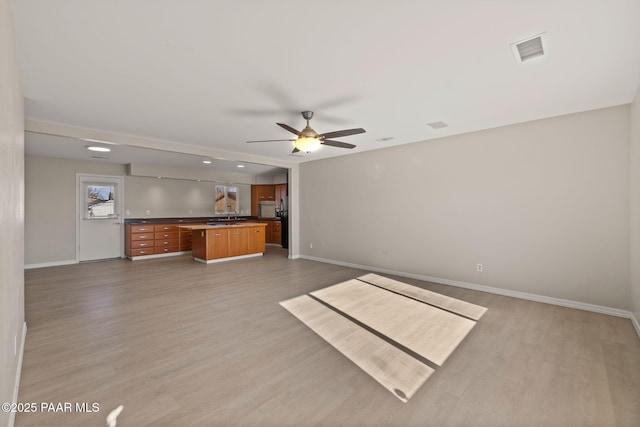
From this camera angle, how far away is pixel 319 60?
2273 millimetres

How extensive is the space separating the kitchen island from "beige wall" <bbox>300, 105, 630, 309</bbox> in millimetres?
2934

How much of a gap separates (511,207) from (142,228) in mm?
7977

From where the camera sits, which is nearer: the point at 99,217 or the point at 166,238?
the point at 99,217

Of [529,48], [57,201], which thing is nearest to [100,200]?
[57,201]

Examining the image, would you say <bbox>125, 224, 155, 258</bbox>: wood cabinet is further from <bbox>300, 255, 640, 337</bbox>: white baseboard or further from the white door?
<bbox>300, 255, 640, 337</bbox>: white baseboard

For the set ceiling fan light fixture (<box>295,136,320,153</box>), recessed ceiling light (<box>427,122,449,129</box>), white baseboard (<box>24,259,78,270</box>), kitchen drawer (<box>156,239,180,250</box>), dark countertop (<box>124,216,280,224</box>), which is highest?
recessed ceiling light (<box>427,122,449,129</box>)

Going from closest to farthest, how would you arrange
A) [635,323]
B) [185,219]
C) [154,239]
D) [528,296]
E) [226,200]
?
[635,323] → [528,296] → [154,239] → [185,219] → [226,200]

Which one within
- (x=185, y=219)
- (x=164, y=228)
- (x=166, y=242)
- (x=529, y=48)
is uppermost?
(x=529, y=48)

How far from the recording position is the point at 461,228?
447 cm

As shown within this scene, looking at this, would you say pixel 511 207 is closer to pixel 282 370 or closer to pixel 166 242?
pixel 282 370

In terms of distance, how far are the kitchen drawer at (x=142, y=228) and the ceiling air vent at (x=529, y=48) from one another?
7.92 meters

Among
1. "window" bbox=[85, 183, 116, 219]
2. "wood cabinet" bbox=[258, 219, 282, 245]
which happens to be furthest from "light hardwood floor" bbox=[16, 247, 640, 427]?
"wood cabinet" bbox=[258, 219, 282, 245]

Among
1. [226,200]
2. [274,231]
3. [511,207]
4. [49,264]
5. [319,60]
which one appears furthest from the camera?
[274,231]

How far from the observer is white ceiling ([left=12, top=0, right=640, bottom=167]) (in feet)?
5.69
